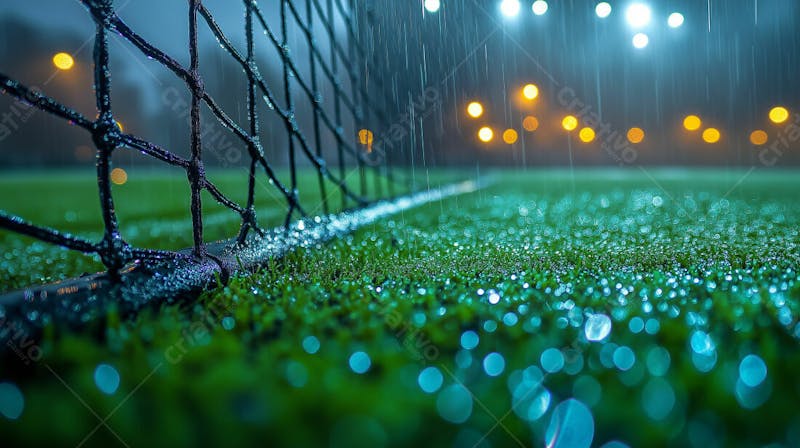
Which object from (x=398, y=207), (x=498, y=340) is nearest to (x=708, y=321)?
(x=498, y=340)

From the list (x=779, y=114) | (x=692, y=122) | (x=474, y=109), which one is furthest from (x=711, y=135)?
(x=474, y=109)

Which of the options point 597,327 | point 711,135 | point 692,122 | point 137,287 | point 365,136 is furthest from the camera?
point 711,135

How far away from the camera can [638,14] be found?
9586 mm

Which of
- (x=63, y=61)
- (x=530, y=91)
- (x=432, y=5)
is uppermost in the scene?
(x=63, y=61)

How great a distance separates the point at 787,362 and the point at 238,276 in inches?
44.2

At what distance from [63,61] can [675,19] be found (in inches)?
541

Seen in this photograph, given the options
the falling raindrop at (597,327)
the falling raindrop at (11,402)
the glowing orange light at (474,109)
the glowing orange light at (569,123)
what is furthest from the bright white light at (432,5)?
the glowing orange light at (569,123)

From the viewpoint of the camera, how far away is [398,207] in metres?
3.41

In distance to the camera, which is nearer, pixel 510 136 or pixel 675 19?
pixel 675 19

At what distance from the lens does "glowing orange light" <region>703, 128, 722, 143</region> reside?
14.6 m

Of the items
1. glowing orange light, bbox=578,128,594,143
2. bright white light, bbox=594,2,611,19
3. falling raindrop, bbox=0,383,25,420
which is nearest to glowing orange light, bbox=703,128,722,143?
glowing orange light, bbox=578,128,594,143

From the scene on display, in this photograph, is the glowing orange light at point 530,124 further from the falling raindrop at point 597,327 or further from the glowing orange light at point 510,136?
the falling raindrop at point 597,327

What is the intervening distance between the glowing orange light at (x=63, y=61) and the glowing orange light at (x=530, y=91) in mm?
11450

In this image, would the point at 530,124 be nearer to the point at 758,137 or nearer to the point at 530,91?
the point at 530,91
